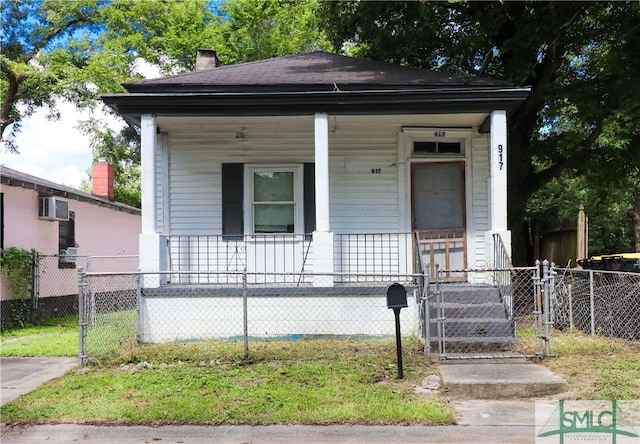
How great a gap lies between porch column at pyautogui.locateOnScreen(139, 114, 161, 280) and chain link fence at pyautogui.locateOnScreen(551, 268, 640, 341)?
6015 mm

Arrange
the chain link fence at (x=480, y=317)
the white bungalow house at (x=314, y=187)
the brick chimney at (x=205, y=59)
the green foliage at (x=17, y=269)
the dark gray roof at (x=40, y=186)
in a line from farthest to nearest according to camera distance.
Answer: the brick chimney at (x=205, y=59)
the dark gray roof at (x=40, y=186)
the green foliage at (x=17, y=269)
the white bungalow house at (x=314, y=187)
the chain link fence at (x=480, y=317)

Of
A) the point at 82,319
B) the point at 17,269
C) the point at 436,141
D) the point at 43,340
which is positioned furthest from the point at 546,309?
the point at 17,269

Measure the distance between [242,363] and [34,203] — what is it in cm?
821

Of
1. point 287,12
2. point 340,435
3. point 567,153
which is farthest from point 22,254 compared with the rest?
point 287,12

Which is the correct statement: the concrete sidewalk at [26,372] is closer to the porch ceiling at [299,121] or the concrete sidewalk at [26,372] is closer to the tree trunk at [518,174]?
the porch ceiling at [299,121]

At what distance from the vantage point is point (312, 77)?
31.2ft

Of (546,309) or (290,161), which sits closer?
(546,309)

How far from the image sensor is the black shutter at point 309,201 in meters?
9.80

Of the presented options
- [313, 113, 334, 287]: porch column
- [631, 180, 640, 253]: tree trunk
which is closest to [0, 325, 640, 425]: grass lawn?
[313, 113, 334, 287]: porch column

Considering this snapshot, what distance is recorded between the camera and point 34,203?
40.9 ft

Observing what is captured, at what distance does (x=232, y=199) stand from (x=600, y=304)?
20.7ft

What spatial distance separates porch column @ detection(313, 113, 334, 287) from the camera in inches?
332

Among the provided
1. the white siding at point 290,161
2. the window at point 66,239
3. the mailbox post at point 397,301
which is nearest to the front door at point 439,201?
the white siding at point 290,161

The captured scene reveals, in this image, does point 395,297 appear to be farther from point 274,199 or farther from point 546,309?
point 274,199
